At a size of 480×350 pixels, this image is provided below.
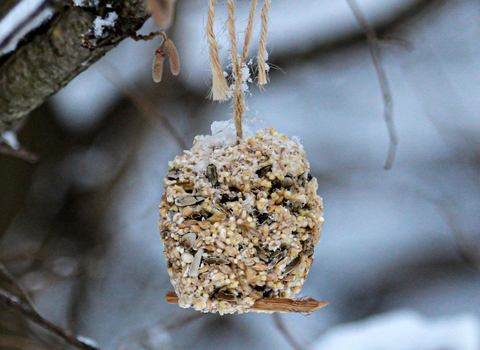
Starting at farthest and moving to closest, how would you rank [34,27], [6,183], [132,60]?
[132,60], [6,183], [34,27]

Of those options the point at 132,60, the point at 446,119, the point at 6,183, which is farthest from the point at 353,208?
the point at 6,183

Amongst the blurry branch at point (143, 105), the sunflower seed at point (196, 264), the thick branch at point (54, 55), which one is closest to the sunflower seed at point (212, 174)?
the sunflower seed at point (196, 264)

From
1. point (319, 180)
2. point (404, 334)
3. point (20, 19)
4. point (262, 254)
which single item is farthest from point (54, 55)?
point (404, 334)

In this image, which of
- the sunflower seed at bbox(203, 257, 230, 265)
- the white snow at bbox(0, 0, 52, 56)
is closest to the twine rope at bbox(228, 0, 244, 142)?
the sunflower seed at bbox(203, 257, 230, 265)

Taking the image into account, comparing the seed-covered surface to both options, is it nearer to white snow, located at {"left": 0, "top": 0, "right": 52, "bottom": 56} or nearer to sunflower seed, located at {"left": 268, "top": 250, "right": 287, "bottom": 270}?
sunflower seed, located at {"left": 268, "top": 250, "right": 287, "bottom": 270}

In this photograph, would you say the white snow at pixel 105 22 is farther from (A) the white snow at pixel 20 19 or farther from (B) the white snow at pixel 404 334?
(B) the white snow at pixel 404 334

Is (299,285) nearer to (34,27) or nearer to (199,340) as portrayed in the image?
(34,27)

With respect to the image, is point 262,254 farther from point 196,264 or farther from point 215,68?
point 215,68
